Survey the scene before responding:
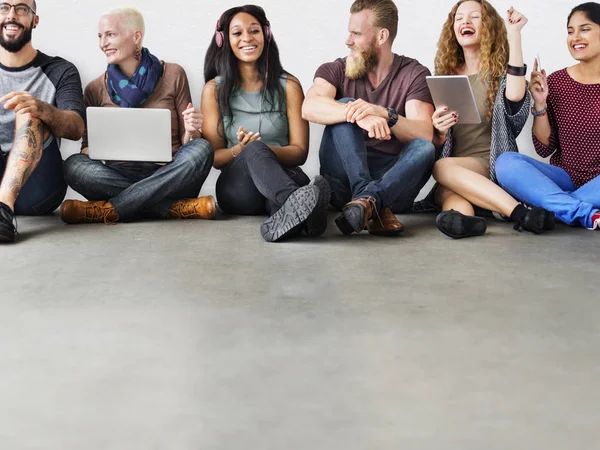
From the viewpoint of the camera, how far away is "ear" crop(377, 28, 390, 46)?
3.44m

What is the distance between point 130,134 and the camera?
315cm

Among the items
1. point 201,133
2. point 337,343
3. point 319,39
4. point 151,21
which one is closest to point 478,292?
point 337,343

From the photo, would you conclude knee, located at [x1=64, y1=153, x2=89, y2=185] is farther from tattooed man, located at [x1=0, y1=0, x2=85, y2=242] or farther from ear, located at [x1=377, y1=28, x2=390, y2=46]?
ear, located at [x1=377, y1=28, x2=390, y2=46]

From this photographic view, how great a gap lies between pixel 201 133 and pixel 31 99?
0.80 m

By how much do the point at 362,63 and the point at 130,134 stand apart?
110 centimetres

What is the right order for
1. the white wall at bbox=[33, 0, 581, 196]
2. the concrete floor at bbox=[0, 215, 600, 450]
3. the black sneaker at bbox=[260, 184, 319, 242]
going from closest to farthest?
the concrete floor at bbox=[0, 215, 600, 450] → the black sneaker at bbox=[260, 184, 319, 242] → the white wall at bbox=[33, 0, 581, 196]

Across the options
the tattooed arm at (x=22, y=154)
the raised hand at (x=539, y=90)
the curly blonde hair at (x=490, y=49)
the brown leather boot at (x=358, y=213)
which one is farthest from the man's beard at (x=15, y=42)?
the raised hand at (x=539, y=90)

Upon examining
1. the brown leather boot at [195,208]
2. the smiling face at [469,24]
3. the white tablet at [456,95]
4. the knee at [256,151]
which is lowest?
the brown leather boot at [195,208]

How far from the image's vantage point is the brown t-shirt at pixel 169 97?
11.7ft

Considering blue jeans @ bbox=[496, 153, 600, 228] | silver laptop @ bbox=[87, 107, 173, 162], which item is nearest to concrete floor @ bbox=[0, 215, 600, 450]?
blue jeans @ bbox=[496, 153, 600, 228]

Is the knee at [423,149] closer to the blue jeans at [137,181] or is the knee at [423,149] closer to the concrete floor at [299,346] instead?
the concrete floor at [299,346]

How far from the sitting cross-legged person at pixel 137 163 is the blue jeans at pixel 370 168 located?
1.87 ft

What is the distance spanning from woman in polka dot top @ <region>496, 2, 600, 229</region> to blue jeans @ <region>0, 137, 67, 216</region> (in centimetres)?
202

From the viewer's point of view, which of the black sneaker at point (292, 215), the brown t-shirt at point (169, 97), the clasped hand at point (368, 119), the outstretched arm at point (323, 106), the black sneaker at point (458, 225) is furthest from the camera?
the brown t-shirt at point (169, 97)
